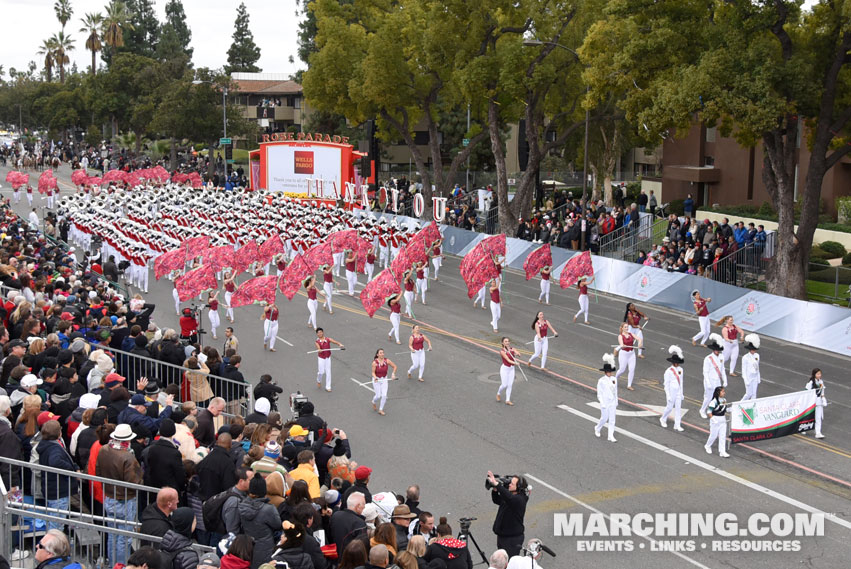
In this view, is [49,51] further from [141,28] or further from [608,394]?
[608,394]

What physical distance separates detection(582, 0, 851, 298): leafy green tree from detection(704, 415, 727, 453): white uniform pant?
36.4ft

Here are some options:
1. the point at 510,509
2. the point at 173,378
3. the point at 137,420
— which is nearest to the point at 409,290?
the point at 173,378

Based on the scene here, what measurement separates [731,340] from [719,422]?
4.89m

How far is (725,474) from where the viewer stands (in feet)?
51.2

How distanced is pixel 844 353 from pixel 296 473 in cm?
1745

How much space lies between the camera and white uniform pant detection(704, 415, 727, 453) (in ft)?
53.8

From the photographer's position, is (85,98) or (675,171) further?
(85,98)

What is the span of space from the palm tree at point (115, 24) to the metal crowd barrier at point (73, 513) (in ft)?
321

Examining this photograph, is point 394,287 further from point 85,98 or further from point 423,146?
point 85,98

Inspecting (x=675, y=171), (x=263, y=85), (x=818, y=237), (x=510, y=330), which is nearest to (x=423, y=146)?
(x=263, y=85)

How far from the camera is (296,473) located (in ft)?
34.1

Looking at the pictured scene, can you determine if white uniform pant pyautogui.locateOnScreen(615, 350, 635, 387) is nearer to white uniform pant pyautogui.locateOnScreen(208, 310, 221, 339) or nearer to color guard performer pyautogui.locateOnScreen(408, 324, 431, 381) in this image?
color guard performer pyautogui.locateOnScreen(408, 324, 431, 381)

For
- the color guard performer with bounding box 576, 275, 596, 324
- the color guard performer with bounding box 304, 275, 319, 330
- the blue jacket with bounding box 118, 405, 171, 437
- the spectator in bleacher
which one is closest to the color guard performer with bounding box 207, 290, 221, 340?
the color guard performer with bounding box 304, 275, 319, 330

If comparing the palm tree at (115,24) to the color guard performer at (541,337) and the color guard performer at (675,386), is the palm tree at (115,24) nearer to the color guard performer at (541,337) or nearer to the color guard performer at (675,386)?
the color guard performer at (541,337)
